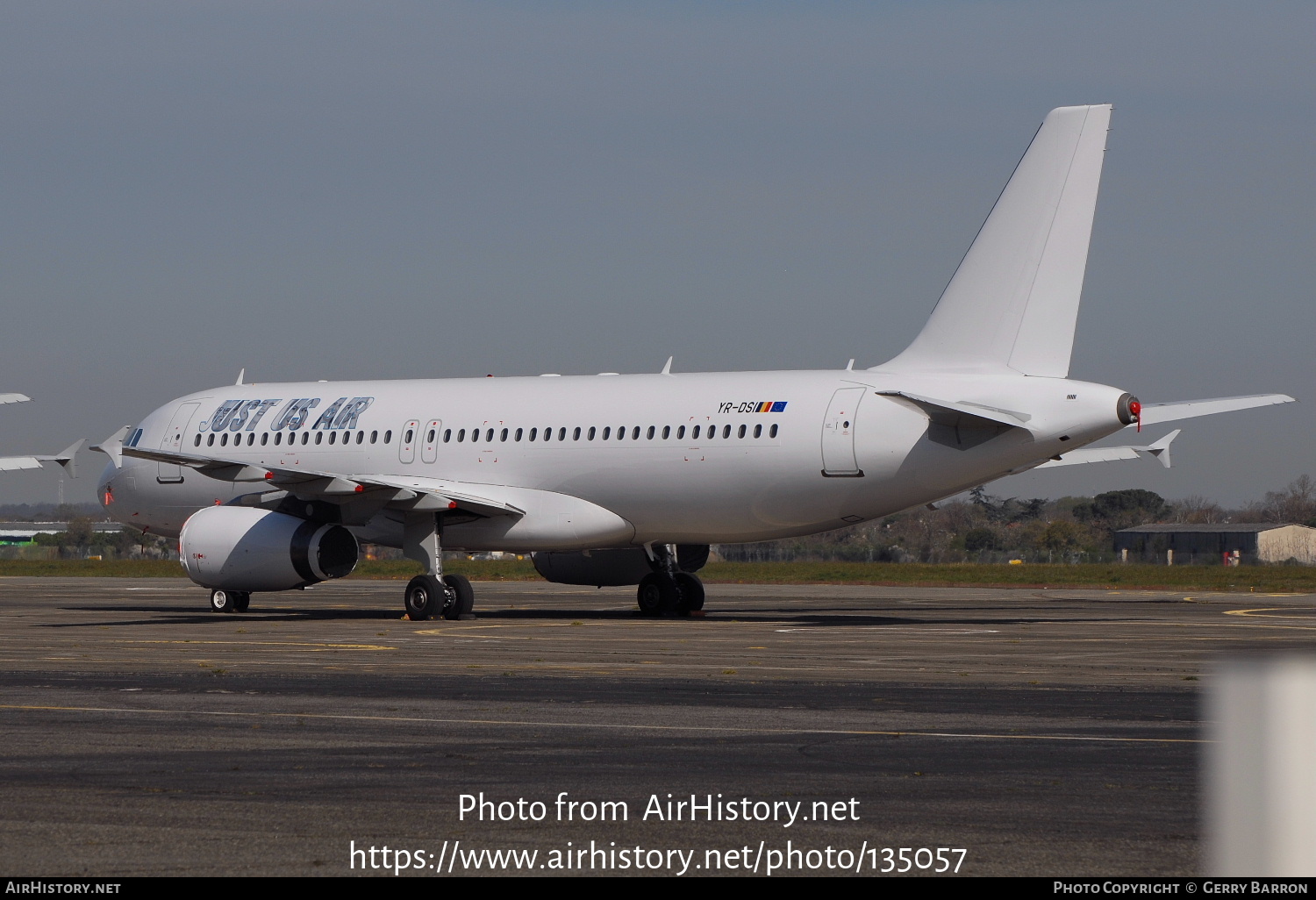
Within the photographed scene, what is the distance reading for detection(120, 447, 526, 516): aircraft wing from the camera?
30.9 metres

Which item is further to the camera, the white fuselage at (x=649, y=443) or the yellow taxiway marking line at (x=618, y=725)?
the white fuselage at (x=649, y=443)

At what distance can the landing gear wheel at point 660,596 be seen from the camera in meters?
34.8

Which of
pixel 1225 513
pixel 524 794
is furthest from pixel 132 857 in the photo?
pixel 1225 513

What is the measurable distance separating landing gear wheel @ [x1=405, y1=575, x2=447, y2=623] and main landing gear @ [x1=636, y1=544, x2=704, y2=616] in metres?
4.65

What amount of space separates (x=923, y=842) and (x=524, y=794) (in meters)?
2.80

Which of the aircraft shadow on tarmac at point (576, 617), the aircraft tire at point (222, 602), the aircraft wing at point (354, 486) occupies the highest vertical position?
the aircraft wing at point (354, 486)

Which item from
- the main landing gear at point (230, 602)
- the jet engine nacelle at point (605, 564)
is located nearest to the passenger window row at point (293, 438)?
the main landing gear at point (230, 602)

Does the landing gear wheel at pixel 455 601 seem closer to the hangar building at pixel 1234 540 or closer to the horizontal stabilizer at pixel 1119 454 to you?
the horizontal stabilizer at pixel 1119 454

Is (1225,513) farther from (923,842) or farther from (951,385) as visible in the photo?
(923,842)

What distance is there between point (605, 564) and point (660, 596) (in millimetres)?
1677

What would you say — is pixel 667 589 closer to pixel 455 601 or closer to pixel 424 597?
pixel 455 601

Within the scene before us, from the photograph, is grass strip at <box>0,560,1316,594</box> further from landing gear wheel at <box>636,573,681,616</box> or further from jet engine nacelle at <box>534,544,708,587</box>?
landing gear wheel at <box>636,573,681,616</box>

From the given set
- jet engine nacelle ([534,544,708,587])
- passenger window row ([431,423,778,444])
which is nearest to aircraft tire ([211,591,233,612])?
passenger window row ([431,423,778,444])

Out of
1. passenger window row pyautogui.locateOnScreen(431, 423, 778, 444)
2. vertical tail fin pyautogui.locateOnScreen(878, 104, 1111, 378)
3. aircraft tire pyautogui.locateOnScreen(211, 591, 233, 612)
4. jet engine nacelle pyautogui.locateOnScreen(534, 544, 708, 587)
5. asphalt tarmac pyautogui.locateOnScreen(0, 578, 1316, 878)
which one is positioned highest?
vertical tail fin pyautogui.locateOnScreen(878, 104, 1111, 378)
